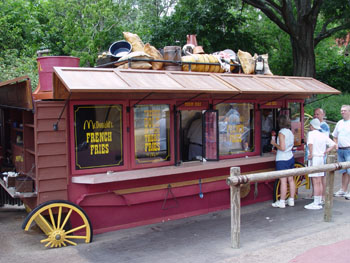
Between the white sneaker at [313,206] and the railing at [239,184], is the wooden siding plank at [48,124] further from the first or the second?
the white sneaker at [313,206]

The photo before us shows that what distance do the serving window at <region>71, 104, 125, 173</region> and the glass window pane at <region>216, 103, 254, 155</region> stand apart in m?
2.02

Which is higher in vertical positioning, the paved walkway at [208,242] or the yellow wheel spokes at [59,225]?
the yellow wheel spokes at [59,225]

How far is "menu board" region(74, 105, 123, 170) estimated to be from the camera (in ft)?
17.9

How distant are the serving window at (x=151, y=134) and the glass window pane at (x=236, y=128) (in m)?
1.14

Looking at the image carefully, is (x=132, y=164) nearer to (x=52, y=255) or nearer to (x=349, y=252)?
(x=52, y=255)

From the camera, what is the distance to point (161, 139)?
625 cm

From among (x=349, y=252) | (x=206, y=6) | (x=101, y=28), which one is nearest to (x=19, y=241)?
(x=349, y=252)

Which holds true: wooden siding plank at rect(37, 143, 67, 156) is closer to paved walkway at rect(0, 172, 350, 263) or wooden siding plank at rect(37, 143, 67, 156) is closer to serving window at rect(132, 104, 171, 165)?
serving window at rect(132, 104, 171, 165)

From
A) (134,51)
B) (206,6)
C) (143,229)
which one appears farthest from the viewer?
(206,6)

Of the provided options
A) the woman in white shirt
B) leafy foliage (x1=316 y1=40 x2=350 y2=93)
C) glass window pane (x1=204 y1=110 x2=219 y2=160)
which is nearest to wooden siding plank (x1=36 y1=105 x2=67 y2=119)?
glass window pane (x1=204 y1=110 x2=219 y2=160)

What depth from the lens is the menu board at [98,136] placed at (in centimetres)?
546

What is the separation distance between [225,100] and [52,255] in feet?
12.5

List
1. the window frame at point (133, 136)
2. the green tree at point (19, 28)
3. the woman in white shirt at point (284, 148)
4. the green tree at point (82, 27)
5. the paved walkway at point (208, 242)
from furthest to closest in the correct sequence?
the green tree at point (82, 27) < the green tree at point (19, 28) < the woman in white shirt at point (284, 148) < the window frame at point (133, 136) < the paved walkway at point (208, 242)

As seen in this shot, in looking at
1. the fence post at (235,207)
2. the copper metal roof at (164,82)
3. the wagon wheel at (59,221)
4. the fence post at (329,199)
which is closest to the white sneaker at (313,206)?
the fence post at (329,199)
